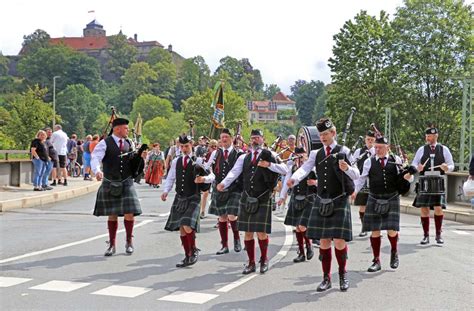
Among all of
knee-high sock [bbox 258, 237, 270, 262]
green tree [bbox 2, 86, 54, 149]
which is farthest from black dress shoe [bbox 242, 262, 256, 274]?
green tree [bbox 2, 86, 54, 149]

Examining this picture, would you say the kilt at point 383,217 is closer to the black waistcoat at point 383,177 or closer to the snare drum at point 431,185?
the black waistcoat at point 383,177

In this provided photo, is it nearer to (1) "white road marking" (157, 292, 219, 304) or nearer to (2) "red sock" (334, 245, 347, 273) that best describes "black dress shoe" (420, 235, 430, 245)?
(2) "red sock" (334, 245, 347, 273)

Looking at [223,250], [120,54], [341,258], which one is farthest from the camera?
[120,54]

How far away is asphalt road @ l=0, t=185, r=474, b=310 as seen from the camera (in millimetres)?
6797

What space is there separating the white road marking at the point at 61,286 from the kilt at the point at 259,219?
6.91 ft

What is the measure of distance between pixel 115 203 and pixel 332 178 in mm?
3423

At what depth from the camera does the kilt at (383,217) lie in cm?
909

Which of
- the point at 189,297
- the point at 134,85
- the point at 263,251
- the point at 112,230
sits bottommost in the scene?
the point at 189,297

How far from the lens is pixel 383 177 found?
366 inches

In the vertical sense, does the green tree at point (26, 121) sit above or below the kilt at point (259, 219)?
above

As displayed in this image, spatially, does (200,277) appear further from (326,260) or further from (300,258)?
(300,258)

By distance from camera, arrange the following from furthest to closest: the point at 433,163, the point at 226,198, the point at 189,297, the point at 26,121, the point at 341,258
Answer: the point at 26,121, the point at 433,163, the point at 226,198, the point at 341,258, the point at 189,297

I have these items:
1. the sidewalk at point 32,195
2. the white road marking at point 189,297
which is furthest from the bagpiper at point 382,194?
the sidewalk at point 32,195

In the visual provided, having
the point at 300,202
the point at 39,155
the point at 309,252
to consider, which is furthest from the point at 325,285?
the point at 39,155
